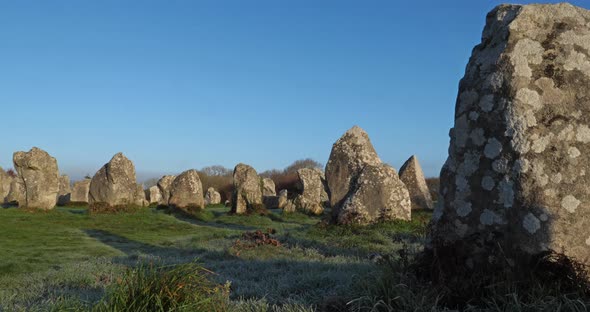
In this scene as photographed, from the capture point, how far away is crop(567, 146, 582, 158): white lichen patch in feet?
17.8

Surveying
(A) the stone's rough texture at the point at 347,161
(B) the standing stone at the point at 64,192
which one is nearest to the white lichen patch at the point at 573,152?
(A) the stone's rough texture at the point at 347,161

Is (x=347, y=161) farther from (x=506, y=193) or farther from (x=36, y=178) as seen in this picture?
(x=36, y=178)

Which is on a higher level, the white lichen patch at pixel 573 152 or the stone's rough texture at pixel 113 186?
the stone's rough texture at pixel 113 186

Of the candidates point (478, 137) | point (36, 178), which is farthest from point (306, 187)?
point (478, 137)

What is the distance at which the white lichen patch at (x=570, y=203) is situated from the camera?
534 cm

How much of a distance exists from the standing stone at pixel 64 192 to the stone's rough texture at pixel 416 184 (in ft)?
79.0

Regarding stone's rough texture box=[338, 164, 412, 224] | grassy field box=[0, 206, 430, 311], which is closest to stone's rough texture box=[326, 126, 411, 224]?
stone's rough texture box=[338, 164, 412, 224]

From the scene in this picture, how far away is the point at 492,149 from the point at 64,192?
1634 inches

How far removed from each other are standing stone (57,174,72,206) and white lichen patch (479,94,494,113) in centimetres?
3683

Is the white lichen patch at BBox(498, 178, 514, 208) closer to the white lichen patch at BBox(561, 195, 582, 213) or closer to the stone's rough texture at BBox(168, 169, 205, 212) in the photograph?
the white lichen patch at BBox(561, 195, 582, 213)

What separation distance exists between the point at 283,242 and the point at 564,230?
8860mm

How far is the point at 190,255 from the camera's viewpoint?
41.3 feet

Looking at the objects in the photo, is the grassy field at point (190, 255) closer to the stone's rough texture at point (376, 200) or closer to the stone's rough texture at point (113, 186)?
the stone's rough texture at point (376, 200)

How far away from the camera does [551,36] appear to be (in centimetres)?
592
